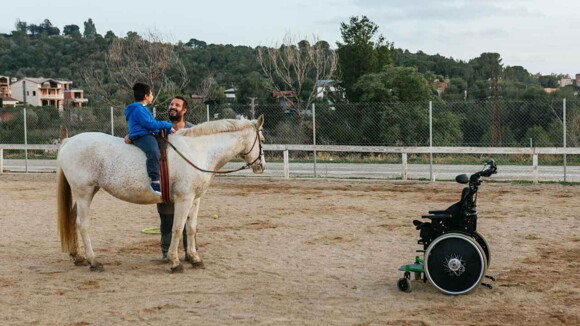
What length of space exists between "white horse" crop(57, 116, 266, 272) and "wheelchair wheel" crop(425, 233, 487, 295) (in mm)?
2757

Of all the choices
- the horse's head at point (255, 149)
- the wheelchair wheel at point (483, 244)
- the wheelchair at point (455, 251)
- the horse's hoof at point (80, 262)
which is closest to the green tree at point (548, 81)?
the horse's head at point (255, 149)

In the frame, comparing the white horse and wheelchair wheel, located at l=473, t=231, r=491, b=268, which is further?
the white horse

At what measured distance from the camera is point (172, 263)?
26.5 ft

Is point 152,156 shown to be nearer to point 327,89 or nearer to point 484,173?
point 484,173

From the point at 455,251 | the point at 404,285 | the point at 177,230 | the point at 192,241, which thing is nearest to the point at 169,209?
the point at 192,241

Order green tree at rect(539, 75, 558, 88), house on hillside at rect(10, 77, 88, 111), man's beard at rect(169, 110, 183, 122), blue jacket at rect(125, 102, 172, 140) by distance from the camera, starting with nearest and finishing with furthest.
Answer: blue jacket at rect(125, 102, 172, 140) < man's beard at rect(169, 110, 183, 122) < green tree at rect(539, 75, 558, 88) < house on hillside at rect(10, 77, 88, 111)

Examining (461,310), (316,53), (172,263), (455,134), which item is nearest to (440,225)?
(461,310)

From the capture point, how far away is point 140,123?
313 inches

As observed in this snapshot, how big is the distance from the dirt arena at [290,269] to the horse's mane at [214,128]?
1636mm

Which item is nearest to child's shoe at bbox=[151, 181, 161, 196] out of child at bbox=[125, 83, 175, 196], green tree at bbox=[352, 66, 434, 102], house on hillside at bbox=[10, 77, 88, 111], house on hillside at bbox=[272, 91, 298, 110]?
child at bbox=[125, 83, 175, 196]

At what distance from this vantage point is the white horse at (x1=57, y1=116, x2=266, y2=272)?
26.5 feet

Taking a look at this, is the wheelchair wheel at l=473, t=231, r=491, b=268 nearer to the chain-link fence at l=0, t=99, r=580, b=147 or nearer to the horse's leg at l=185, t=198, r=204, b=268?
the horse's leg at l=185, t=198, r=204, b=268

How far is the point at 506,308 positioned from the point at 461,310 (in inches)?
16.5

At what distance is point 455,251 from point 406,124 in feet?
53.0
